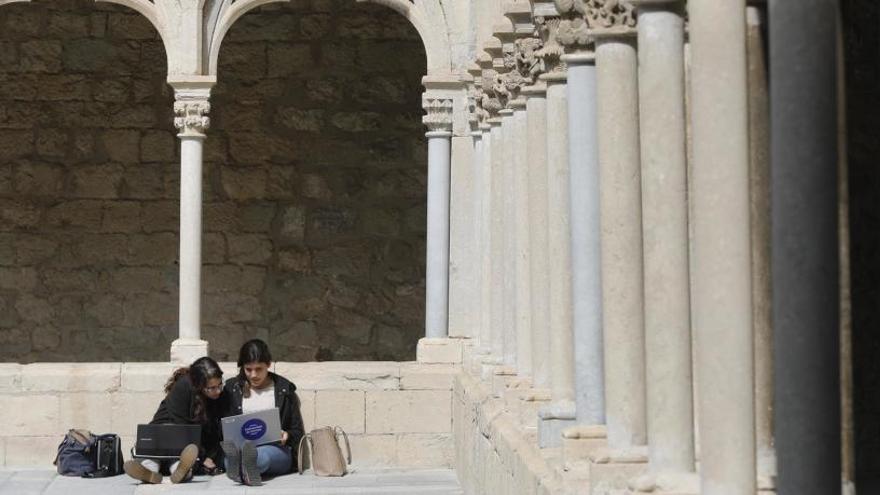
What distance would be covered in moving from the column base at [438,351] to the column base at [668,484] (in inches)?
271

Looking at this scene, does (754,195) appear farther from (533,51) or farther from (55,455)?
(55,455)

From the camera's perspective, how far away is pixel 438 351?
500 inches

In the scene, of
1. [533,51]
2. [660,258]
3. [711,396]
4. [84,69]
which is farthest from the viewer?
[84,69]

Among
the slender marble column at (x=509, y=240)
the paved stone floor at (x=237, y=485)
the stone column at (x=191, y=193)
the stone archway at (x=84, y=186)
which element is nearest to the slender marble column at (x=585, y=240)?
the slender marble column at (x=509, y=240)

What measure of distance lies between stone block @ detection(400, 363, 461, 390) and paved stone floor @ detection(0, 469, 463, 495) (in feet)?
2.40

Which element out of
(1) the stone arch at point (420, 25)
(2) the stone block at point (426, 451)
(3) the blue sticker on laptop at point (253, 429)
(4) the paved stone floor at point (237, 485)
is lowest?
(4) the paved stone floor at point (237, 485)

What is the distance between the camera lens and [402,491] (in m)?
11.0

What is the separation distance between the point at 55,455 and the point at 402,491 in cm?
253

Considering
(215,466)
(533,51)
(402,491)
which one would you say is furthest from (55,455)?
(533,51)

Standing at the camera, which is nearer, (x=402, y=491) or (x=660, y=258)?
(x=660, y=258)

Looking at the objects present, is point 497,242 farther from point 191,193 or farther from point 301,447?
point 191,193

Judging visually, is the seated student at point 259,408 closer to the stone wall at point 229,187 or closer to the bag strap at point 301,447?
the bag strap at point 301,447

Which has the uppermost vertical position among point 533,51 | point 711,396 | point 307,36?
point 307,36

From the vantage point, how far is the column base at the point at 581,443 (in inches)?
271
